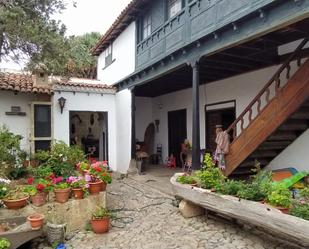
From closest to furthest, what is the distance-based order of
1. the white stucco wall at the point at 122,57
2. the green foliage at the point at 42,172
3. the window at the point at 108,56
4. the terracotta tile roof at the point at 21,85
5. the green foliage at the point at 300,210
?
the green foliage at the point at 300,210 → the green foliage at the point at 42,172 → the terracotta tile roof at the point at 21,85 → the white stucco wall at the point at 122,57 → the window at the point at 108,56

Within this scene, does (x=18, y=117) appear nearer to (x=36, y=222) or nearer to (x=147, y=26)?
(x=147, y=26)

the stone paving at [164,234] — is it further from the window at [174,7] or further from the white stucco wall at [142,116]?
Result: the white stucco wall at [142,116]

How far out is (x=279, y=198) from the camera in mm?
4699

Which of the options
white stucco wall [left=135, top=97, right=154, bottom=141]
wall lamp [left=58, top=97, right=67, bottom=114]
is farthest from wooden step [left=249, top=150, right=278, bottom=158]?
white stucco wall [left=135, top=97, right=154, bottom=141]

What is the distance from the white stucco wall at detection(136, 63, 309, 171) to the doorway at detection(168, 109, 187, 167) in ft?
0.82

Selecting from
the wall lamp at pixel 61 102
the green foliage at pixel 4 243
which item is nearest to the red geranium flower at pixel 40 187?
the green foliage at pixel 4 243

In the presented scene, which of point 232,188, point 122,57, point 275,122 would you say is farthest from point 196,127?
point 122,57

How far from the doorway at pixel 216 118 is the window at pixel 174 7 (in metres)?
3.38

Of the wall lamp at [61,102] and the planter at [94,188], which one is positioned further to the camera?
the wall lamp at [61,102]

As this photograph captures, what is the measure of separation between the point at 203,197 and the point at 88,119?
13.5m

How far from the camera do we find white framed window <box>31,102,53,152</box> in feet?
35.2

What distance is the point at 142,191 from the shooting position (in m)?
9.12

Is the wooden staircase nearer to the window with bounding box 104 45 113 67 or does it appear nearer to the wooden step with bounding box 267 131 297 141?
the wooden step with bounding box 267 131 297 141

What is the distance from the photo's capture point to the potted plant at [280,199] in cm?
464
